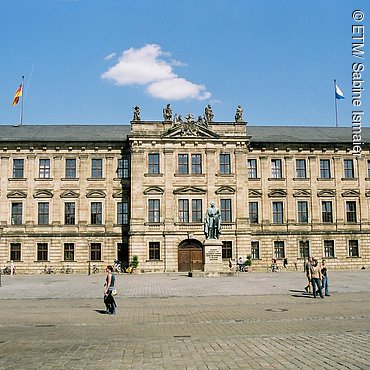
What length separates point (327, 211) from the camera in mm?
55031

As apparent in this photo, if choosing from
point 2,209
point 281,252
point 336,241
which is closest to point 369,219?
point 336,241

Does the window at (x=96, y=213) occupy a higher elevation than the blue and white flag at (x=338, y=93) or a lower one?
lower

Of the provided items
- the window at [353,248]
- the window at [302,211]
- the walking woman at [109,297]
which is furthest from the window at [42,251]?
the walking woman at [109,297]

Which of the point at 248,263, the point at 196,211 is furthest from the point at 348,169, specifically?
the point at 196,211

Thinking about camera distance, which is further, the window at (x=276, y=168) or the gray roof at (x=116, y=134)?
the window at (x=276, y=168)

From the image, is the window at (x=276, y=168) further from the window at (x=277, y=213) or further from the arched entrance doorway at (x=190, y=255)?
the arched entrance doorway at (x=190, y=255)

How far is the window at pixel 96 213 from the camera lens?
52.9 meters

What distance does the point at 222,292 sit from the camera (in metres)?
27.2

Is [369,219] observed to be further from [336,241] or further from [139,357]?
[139,357]

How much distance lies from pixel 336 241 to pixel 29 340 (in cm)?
4628

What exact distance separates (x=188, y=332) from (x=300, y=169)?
1712 inches

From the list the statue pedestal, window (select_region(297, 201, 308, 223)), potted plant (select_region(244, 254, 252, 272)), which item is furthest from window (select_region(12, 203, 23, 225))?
window (select_region(297, 201, 308, 223))

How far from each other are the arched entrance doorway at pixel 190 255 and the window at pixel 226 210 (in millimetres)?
3657

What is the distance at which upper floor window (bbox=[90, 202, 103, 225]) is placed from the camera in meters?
52.9
